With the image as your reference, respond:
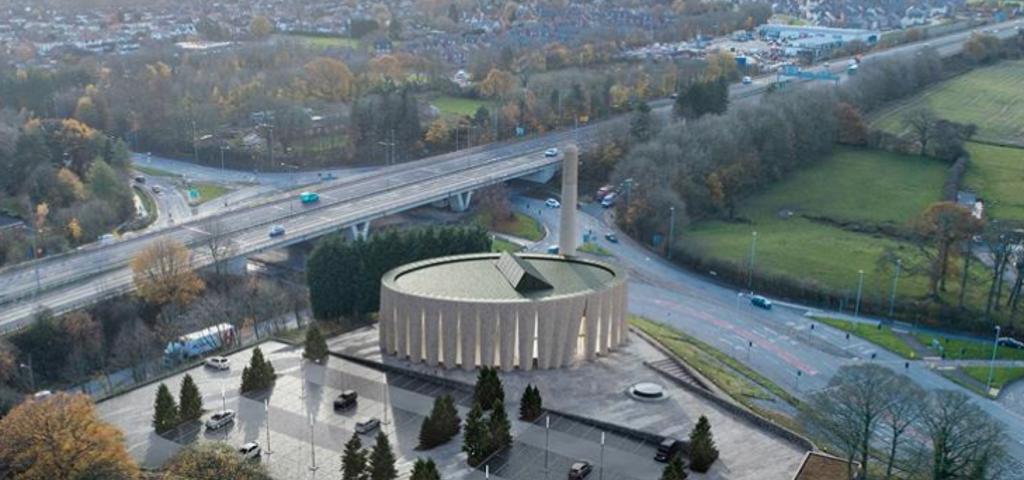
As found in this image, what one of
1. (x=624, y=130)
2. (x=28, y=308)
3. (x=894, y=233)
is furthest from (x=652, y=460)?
(x=624, y=130)

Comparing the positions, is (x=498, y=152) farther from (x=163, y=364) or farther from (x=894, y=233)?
(x=163, y=364)

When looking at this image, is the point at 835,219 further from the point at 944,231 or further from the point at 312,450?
the point at 312,450

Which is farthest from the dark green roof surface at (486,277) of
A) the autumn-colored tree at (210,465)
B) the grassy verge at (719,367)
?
the autumn-colored tree at (210,465)

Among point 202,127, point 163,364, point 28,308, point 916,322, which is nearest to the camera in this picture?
point 163,364

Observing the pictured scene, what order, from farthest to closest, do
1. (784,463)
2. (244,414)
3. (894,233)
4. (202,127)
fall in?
(202,127) → (894,233) → (244,414) → (784,463)

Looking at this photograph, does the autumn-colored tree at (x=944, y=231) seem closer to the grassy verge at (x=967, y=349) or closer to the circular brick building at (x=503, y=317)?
the grassy verge at (x=967, y=349)

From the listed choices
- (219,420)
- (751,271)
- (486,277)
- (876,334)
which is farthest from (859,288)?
(219,420)
